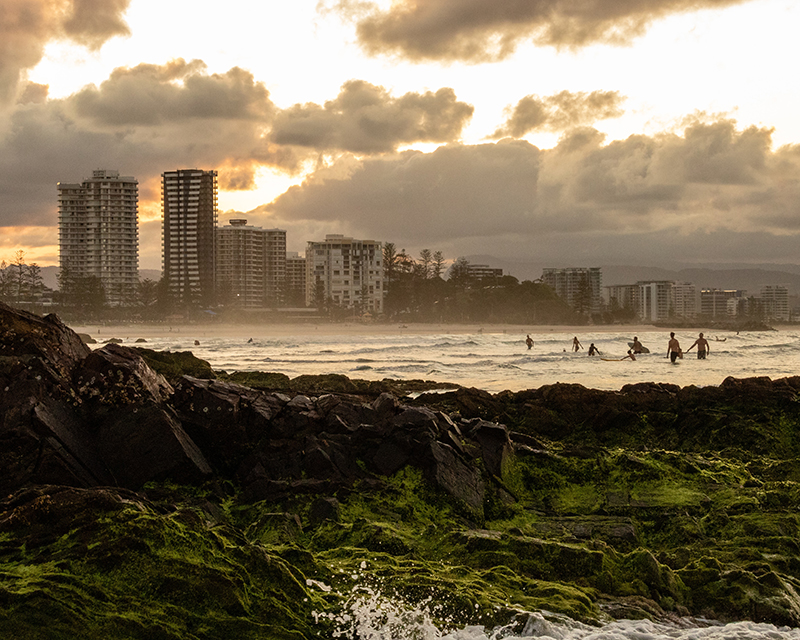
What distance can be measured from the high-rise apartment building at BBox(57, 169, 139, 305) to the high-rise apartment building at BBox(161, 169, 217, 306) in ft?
31.2

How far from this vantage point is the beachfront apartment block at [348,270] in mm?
167500

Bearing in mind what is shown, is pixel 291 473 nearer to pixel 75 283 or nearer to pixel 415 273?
pixel 75 283

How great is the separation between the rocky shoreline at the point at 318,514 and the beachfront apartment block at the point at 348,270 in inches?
6151

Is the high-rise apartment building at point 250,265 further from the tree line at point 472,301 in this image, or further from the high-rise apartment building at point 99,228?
the tree line at point 472,301

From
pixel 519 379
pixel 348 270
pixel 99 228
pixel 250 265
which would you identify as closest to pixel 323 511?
pixel 519 379

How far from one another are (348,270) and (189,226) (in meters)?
42.8

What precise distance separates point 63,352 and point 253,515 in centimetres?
337


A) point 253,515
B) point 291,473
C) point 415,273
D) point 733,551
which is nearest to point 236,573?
point 253,515

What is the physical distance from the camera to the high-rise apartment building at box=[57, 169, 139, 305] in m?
165

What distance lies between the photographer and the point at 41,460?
643 cm

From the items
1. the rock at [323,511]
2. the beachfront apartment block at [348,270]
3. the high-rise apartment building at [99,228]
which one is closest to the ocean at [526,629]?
the rock at [323,511]

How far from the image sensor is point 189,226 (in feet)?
552

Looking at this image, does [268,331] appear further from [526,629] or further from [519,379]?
[526,629]

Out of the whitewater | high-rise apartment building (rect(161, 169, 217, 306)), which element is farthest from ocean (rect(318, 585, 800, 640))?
high-rise apartment building (rect(161, 169, 217, 306))
